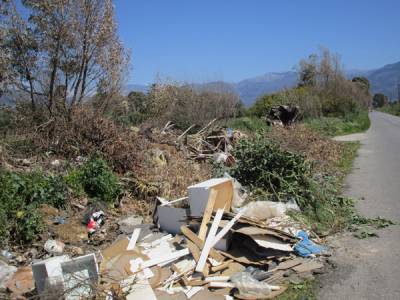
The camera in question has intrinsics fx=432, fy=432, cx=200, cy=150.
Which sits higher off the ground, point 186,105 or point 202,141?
point 186,105

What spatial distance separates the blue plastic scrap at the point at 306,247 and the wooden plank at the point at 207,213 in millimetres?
1307

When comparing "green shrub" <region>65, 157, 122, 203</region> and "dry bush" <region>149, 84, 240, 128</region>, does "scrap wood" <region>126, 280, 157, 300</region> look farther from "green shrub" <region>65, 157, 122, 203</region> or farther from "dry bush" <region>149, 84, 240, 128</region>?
"dry bush" <region>149, 84, 240, 128</region>

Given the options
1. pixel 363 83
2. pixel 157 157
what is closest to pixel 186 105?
pixel 157 157

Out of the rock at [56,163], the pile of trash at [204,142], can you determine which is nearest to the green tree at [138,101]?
the pile of trash at [204,142]

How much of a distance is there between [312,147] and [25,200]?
9.21 meters

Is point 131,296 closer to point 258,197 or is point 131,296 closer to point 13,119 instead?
point 258,197

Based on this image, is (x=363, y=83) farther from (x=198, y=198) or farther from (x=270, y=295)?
(x=270, y=295)

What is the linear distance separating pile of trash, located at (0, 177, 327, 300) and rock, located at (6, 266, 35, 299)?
0.5 inches

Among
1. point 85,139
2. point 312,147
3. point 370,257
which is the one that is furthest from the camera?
point 312,147

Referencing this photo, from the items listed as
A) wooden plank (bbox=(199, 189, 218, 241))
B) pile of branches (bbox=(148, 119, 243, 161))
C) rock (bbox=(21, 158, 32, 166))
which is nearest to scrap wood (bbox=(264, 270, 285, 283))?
wooden plank (bbox=(199, 189, 218, 241))

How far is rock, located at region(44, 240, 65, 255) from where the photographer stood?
6.52 m

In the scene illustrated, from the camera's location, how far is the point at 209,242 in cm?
586

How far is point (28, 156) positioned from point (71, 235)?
3.61 meters

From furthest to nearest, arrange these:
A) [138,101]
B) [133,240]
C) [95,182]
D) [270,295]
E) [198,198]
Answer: [138,101]
[95,182]
[198,198]
[133,240]
[270,295]
